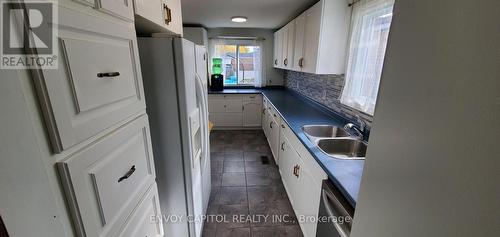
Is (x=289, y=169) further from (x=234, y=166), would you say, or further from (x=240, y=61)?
(x=240, y=61)

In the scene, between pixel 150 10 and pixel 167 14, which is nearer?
pixel 150 10

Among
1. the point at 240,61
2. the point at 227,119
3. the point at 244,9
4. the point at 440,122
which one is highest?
the point at 244,9

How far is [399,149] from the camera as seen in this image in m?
0.51

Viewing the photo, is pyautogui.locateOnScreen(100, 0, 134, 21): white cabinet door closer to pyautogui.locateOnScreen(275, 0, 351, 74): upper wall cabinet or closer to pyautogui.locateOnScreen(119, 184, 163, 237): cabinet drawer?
pyautogui.locateOnScreen(119, 184, 163, 237): cabinet drawer

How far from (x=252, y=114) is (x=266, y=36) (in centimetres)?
178

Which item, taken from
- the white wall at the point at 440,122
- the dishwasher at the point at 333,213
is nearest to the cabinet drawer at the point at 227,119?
the dishwasher at the point at 333,213

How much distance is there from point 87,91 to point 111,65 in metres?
0.14

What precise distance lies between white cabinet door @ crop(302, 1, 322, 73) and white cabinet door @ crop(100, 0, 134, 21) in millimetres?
1748

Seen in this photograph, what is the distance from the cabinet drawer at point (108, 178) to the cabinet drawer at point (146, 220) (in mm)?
46

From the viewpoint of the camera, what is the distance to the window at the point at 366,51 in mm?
1538

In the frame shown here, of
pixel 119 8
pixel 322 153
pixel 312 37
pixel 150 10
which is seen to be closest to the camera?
pixel 119 8

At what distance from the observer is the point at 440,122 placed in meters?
0.40

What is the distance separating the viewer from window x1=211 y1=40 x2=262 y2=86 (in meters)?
4.56

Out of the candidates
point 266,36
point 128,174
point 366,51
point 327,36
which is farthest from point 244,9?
point 128,174
